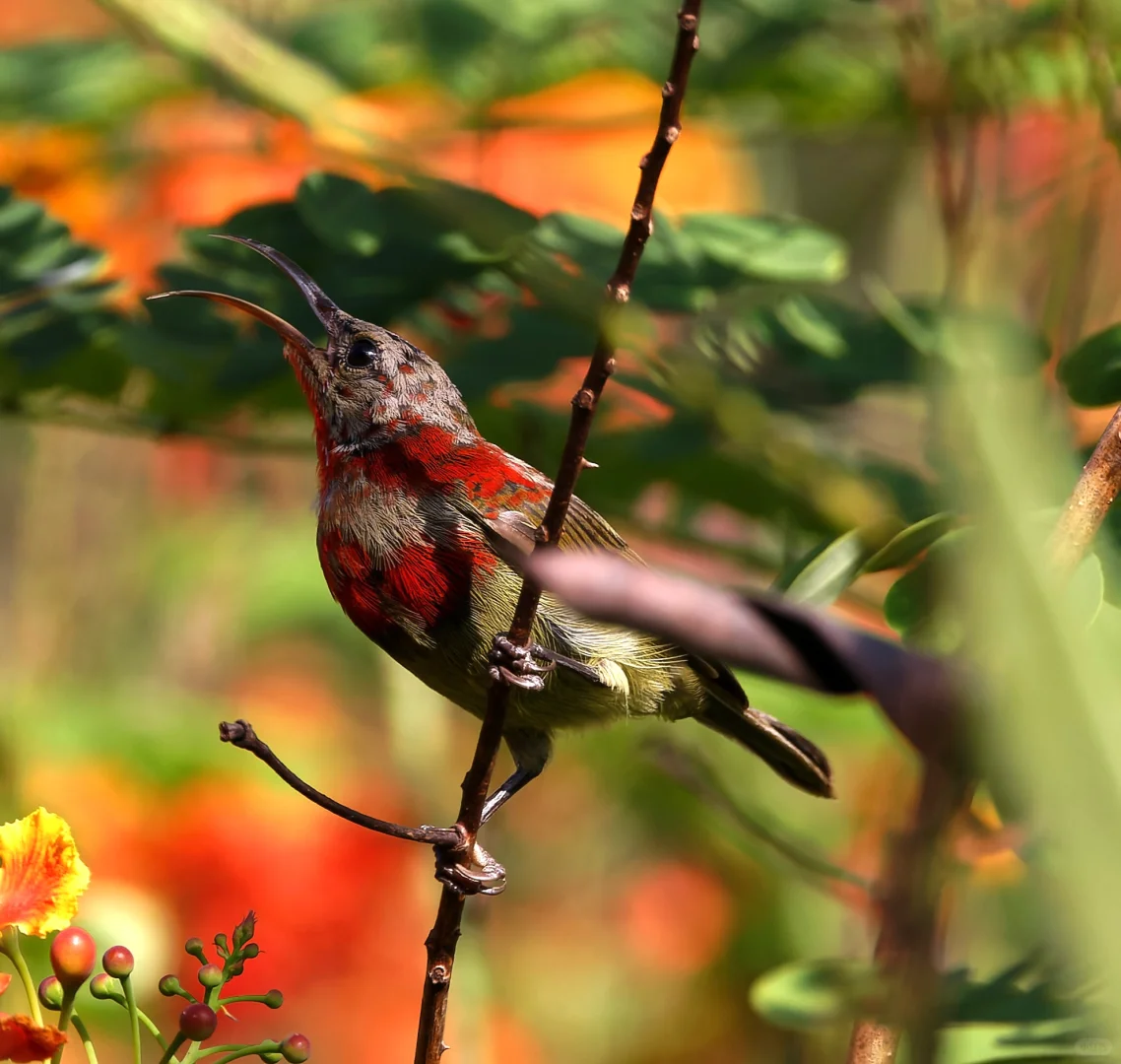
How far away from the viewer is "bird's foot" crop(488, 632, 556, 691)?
1690 mm

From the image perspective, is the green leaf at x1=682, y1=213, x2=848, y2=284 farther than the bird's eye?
No

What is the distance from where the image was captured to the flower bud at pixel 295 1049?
123 cm

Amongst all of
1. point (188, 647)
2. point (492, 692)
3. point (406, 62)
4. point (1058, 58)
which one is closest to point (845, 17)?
point (1058, 58)

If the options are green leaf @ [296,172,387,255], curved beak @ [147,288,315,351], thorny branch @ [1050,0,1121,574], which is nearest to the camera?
thorny branch @ [1050,0,1121,574]

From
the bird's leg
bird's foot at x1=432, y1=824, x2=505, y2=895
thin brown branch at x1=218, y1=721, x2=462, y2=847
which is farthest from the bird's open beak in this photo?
thin brown branch at x1=218, y1=721, x2=462, y2=847

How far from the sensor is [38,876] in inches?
48.5

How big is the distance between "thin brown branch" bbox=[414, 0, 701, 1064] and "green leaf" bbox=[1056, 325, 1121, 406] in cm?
81

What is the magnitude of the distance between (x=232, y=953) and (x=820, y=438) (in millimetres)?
1766

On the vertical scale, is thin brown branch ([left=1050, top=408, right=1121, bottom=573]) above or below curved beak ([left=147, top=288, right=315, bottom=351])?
below

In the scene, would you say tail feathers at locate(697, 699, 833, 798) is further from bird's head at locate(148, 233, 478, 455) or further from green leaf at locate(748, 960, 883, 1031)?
green leaf at locate(748, 960, 883, 1031)

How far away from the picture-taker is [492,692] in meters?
1.61

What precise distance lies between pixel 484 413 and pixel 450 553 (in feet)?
2.25

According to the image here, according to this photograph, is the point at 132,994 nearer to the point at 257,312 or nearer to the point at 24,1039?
the point at 24,1039

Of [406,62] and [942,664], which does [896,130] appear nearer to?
[406,62]
